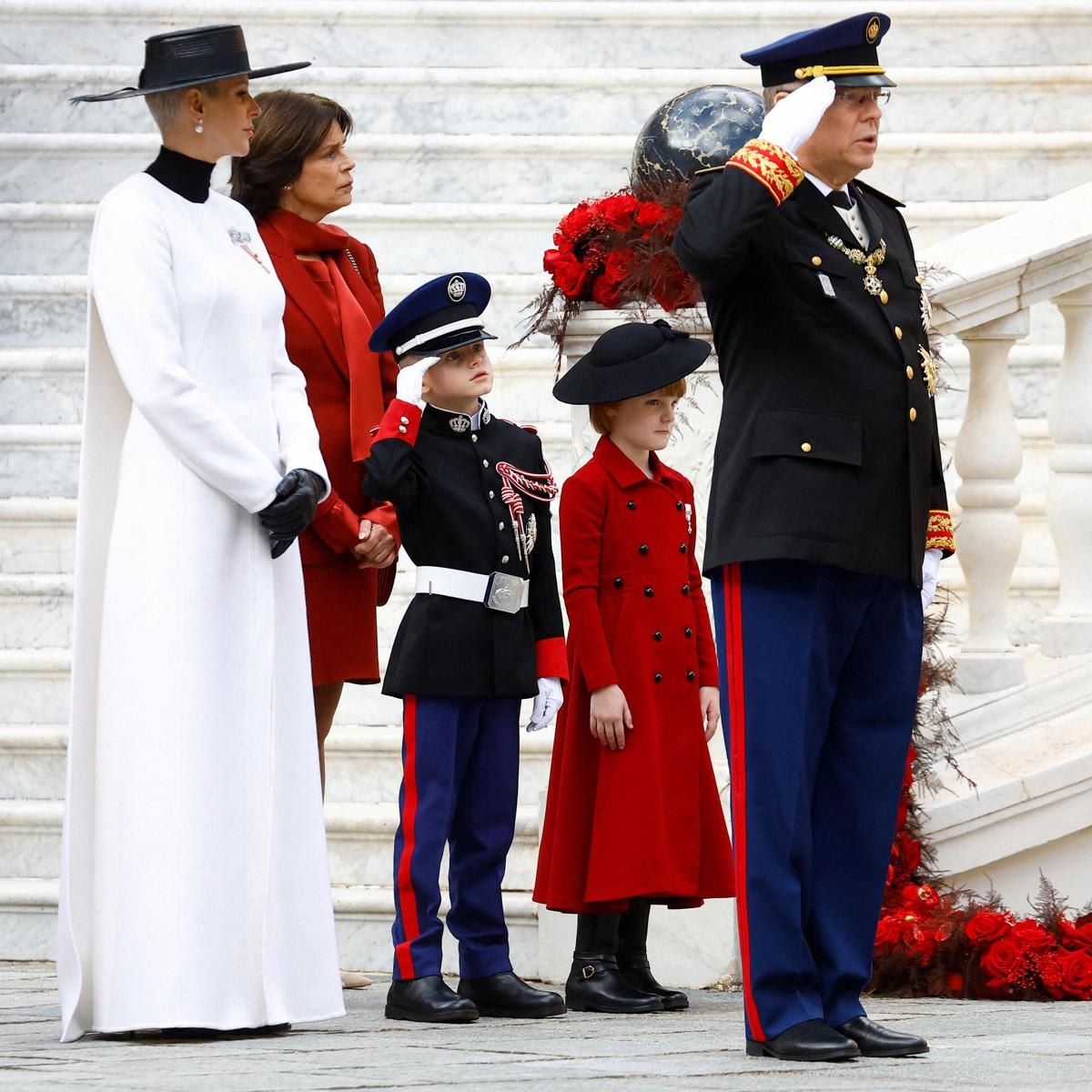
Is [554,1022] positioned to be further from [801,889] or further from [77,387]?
[77,387]

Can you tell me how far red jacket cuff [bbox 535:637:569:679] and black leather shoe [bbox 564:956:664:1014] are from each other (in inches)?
23.2

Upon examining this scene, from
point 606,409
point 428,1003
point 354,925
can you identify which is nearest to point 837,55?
point 606,409

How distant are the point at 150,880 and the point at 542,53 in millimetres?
4923

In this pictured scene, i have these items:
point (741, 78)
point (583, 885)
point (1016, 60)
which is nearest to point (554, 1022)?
point (583, 885)

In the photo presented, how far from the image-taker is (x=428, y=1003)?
4.47 metres

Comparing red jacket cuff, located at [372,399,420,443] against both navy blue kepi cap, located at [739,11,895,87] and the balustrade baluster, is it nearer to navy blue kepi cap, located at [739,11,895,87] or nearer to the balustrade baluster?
navy blue kepi cap, located at [739,11,895,87]

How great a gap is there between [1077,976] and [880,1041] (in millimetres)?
1093

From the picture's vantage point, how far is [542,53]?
8.45 m

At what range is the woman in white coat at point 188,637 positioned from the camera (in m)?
4.17

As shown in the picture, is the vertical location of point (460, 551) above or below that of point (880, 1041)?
above

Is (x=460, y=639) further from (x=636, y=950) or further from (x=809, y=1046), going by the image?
(x=809, y=1046)

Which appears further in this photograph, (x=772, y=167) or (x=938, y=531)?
(x=938, y=531)

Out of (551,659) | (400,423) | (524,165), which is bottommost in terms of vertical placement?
(551,659)

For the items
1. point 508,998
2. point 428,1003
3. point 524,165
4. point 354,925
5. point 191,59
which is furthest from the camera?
point 524,165
